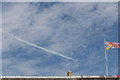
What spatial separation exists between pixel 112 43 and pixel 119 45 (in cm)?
267

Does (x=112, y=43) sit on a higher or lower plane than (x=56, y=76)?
higher

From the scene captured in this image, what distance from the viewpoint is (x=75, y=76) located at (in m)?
71.6

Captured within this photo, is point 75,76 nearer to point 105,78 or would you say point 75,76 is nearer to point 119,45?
point 105,78

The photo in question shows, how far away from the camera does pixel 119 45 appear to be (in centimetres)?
8119

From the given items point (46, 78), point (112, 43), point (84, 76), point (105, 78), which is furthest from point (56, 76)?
point (112, 43)

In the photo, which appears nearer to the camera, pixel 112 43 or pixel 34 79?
pixel 34 79

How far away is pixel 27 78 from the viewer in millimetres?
68562

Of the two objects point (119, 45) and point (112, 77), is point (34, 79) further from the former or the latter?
point (119, 45)

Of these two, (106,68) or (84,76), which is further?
(106,68)

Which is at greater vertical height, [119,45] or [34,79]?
[119,45]

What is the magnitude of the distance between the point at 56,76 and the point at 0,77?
699 inches

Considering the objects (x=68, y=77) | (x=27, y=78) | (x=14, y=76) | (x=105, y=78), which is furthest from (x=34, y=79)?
(x=105, y=78)

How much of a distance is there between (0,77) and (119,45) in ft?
146

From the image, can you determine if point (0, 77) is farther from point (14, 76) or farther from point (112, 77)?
point (112, 77)
